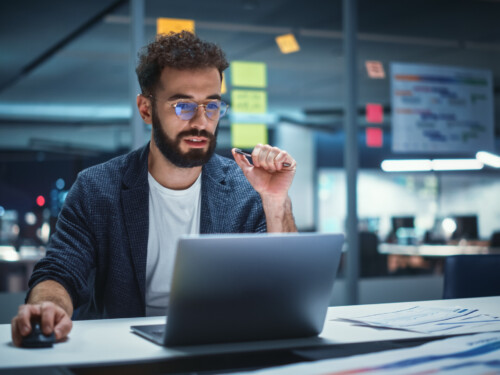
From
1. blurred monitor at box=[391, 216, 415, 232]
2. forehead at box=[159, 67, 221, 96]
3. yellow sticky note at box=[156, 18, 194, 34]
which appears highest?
yellow sticky note at box=[156, 18, 194, 34]

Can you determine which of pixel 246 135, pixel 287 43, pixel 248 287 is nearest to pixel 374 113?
pixel 287 43

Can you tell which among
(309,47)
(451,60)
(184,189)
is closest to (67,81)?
(309,47)

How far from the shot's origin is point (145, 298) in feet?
6.06

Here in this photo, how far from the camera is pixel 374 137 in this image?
4.77 metres

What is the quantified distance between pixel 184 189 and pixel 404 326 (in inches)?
35.8

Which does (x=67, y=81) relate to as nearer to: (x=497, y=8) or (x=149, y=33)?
(x=149, y=33)

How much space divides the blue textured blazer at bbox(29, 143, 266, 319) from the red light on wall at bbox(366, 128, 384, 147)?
297 cm

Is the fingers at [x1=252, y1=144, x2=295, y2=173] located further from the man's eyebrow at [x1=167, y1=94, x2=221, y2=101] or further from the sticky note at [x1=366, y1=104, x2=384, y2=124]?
the sticky note at [x1=366, y1=104, x2=384, y2=124]

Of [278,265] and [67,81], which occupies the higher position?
[67,81]

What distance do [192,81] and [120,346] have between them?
97 centimetres

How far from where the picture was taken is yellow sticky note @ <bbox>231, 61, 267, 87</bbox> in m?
4.44

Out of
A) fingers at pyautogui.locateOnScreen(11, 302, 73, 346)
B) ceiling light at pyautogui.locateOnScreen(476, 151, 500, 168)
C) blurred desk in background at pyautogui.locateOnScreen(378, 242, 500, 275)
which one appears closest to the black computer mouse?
fingers at pyautogui.locateOnScreen(11, 302, 73, 346)

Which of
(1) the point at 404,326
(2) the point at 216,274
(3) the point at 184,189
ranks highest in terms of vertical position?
(3) the point at 184,189

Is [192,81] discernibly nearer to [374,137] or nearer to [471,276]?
[471,276]
